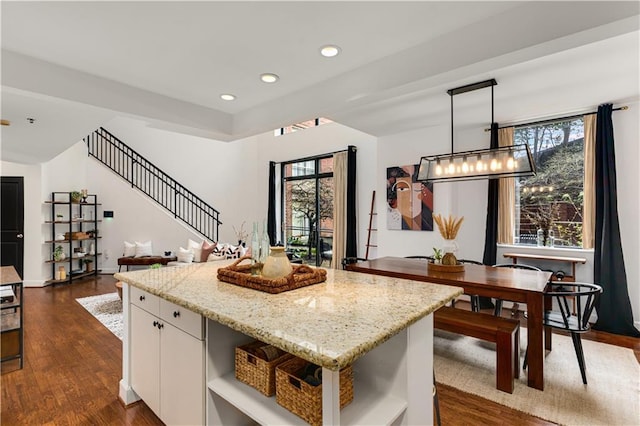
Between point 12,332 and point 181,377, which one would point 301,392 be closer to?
point 181,377

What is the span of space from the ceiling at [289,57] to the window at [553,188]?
0.52m

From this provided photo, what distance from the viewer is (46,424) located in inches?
85.6

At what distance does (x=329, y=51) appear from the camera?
8.05 feet

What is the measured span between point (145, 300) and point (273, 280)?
3.24 feet

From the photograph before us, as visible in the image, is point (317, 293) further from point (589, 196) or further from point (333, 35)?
point (589, 196)

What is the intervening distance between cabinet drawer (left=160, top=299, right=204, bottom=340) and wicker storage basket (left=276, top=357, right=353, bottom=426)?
48 centimetres

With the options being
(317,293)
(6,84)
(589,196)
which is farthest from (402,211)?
(6,84)

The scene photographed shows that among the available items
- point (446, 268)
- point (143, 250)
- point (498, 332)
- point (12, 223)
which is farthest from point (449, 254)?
point (12, 223)

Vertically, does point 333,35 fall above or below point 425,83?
above

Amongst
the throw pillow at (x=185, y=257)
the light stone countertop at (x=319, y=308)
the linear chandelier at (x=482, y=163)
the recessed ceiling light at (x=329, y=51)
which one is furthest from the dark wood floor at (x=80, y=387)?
the recessed ceiling light at (x=329, y=51)

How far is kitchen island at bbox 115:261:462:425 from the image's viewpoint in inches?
49.4

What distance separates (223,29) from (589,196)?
14.5ft

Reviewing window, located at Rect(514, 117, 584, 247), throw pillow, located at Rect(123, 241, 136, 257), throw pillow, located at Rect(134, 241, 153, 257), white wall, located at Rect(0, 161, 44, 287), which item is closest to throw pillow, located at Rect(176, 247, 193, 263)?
throw pillow, located at Rect(134, 241, 153, 257)

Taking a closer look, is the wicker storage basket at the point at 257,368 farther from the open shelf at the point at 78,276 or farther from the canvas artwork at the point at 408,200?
the open shelf at the point at 78,276
